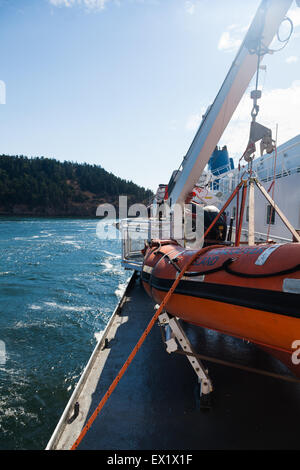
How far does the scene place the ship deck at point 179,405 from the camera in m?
2.57

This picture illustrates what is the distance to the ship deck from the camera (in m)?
2.57

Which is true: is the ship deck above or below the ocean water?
above

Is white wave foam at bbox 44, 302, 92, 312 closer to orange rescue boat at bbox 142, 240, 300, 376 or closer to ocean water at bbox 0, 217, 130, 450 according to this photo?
ocean water at bbox 0, 217, 130, 450

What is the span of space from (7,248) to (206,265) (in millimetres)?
24271

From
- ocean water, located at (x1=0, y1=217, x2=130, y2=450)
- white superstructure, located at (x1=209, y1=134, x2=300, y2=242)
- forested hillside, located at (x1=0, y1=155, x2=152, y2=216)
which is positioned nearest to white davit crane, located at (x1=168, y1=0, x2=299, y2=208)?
white superstructure, located at (x1=209, y1=134, x2=300, y2=242)

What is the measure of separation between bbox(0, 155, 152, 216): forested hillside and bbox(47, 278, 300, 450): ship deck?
74064 mm

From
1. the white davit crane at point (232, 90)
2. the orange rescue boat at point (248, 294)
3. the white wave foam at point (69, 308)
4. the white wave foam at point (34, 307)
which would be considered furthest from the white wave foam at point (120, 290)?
the orange rescue boat at point (248, 294)

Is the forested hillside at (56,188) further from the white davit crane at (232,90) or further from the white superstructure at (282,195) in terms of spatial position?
the white davit crane at (232,90)

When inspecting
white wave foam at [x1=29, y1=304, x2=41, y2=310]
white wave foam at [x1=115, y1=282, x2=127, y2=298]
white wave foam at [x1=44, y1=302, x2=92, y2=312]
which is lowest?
white wave foam at [x1=115, y1=282, x2=127, y2=298]

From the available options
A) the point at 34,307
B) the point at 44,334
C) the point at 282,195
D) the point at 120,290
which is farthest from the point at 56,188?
the point at 282,195

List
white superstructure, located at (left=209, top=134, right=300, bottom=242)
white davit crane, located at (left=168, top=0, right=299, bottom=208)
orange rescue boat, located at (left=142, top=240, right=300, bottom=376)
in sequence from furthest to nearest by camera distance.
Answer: white superstructure, located at (left=209, top=134, right=300, bottom=242)
white davit crane, located at (left=168, top=0, right=299, bottom=208)
orange rescue boat, located at (left=142, top=240, right=300, bottom=376)

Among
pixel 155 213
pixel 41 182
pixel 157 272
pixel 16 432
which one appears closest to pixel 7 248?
pixel 155 213

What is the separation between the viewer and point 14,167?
105438mm

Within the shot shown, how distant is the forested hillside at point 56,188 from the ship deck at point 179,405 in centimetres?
7406
